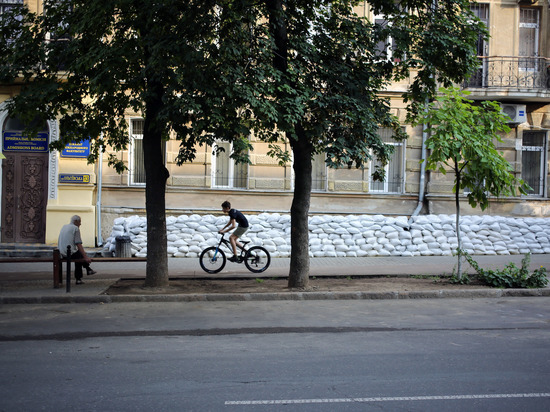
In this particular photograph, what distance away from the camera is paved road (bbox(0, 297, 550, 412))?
510 cm

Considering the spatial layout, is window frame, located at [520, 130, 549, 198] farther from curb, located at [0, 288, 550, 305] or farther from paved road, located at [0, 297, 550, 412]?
paved road, located at [0, 297, 550, 412]

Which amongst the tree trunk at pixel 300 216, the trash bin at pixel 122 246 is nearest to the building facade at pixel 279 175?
the trash bin at pixel 122 246

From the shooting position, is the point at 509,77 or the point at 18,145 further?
the point at 509,77

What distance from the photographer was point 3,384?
18.5ft

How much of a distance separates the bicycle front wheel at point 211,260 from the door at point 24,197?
706 cm

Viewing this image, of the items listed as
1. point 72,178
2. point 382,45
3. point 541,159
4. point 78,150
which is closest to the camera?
point 72,178

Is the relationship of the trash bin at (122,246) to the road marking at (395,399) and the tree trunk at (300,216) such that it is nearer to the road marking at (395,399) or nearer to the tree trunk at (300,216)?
the tree trunk at (300,216)

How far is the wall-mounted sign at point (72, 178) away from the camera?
723 inches

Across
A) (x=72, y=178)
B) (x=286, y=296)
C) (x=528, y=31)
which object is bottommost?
(x=286, y=296)

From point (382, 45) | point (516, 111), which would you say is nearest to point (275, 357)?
point (382, 45)

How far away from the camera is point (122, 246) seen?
16.5 meters

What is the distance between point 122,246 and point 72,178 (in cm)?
345

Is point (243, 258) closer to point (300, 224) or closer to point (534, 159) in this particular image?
point (300, 224)

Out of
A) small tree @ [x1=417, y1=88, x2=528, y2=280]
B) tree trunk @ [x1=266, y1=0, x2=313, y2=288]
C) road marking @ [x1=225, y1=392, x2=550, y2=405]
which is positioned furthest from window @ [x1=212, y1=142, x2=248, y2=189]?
road marking @ [x1=225, y1=392, x2=550, y2=405]
